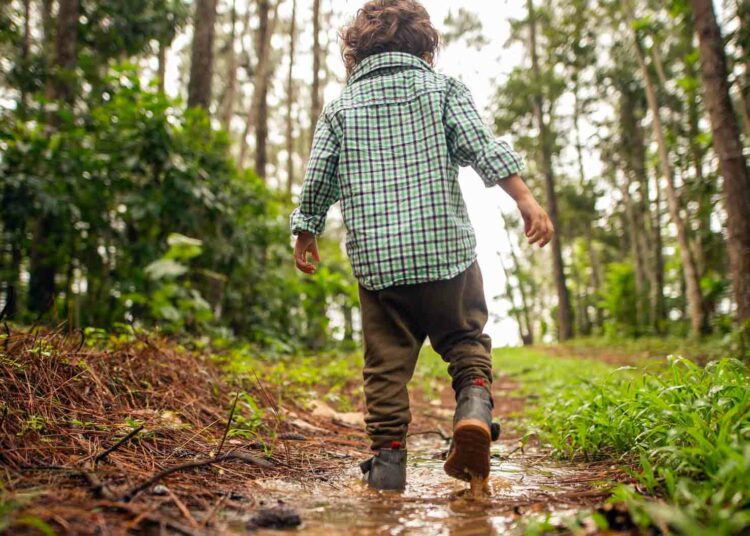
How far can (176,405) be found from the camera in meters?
2.63

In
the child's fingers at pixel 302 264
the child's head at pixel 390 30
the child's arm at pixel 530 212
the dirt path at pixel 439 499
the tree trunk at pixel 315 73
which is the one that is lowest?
the dirt path at pixel 439 499

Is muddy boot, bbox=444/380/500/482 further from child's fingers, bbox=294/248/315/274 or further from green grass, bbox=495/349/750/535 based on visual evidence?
child's fingers, bbox=294/248/315/274

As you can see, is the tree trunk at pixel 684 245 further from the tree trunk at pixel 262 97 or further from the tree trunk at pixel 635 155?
the tree trunk at pixel 262 97

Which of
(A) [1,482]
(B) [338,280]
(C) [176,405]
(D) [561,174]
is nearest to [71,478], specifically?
(A) [1,482]

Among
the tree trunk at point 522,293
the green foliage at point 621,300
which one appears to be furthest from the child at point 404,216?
the tree trunk at point 522,293

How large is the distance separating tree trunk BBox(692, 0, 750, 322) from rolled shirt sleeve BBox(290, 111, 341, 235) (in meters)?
5.18

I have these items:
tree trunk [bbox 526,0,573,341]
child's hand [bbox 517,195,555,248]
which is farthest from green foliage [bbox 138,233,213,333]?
tree trunk [bbox 526,0,573,341]

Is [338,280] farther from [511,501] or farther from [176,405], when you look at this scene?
[511,501]

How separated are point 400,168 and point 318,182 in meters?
0.37

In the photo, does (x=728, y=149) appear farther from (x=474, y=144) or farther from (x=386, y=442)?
(x=386, y=442)

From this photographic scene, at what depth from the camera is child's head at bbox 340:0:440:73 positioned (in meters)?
2.28

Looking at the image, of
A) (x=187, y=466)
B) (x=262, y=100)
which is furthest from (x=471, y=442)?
(x=262, y=100)

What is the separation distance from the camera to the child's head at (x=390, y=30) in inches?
89.8

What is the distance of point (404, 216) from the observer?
80.6 inches
